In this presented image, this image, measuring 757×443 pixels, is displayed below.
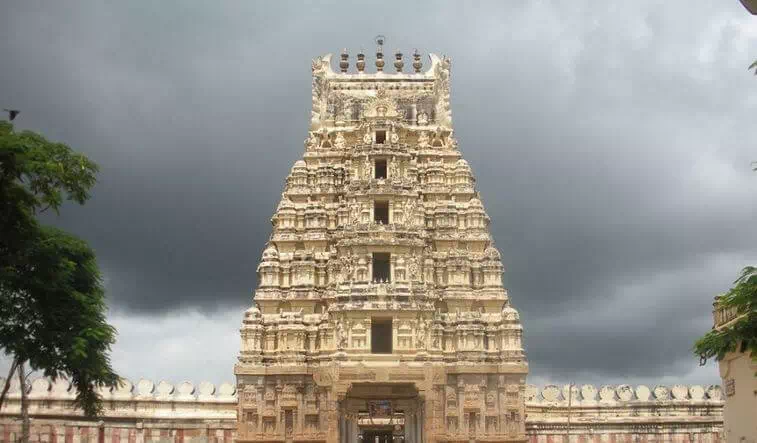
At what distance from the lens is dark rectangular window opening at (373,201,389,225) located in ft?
146

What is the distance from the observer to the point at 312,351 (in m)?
42.2

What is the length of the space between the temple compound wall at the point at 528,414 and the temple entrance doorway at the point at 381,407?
3.75 ft

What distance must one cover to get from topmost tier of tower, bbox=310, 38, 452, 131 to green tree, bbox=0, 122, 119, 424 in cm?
2314

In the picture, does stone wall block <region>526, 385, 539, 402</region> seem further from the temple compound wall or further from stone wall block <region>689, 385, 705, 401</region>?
stone wall block <region>689, 385, 705, 401</region>

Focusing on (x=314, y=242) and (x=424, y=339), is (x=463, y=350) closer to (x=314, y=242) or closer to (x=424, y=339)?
(x=424, y=339)

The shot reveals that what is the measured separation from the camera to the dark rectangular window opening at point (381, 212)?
4438 centimetres

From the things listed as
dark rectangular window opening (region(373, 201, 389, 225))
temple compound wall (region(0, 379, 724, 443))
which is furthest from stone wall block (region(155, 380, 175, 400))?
dark rectangular window opening (region(373, 201, 389, 225))

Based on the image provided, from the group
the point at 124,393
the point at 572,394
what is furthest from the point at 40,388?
the point at 572,394

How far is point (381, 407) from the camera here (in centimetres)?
4388

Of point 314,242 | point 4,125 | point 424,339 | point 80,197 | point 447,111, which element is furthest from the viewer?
point 447,111

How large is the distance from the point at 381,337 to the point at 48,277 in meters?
20.5

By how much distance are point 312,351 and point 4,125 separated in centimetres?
2263

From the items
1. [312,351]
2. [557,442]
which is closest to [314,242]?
[312,351]

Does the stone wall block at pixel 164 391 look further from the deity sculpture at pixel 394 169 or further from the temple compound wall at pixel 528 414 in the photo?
the deity sculpture at pixel 394 169
